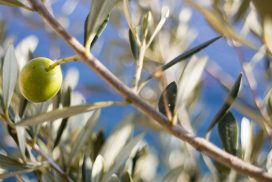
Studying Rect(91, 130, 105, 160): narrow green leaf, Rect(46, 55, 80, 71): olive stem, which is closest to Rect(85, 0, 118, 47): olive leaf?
Rect(46, 55, 80, 71): olive stem

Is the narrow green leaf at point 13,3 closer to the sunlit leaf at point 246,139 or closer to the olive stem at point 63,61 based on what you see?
the olive stem at point 63,61

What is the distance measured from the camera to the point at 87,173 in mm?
768

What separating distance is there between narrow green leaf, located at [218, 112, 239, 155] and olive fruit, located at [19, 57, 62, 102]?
0.76 ft

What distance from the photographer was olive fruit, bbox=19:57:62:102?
1.98 feet

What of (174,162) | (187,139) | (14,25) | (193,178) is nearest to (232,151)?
(187,139)

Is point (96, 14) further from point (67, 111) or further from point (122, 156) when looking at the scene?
point (122, 156)

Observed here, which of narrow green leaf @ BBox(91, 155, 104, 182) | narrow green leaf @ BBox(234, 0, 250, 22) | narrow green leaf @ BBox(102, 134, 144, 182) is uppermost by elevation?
narrow green leaf @ BBox(234, 0, 250, 22)

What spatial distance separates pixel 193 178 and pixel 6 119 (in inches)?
19.9

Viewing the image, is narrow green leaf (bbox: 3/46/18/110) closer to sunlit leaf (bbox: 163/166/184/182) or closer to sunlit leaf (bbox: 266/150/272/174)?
sunlit leaf (bbox: 163/166/184/182)

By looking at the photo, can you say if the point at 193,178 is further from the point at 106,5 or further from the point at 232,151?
the point at 106,5

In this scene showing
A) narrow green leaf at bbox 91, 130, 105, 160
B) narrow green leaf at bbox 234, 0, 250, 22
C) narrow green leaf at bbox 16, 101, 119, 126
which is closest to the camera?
narrow green leaf at bbox 234, 0, 250, 22

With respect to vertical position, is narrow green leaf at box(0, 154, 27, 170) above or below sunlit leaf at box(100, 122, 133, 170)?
above

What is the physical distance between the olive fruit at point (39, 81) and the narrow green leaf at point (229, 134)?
0.23 meters

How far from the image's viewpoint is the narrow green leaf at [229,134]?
2.19ft
